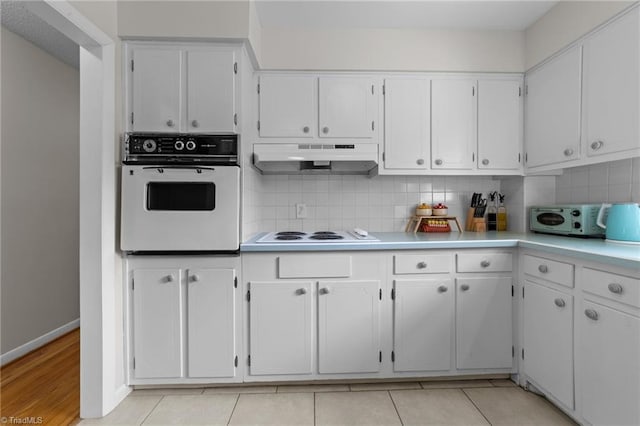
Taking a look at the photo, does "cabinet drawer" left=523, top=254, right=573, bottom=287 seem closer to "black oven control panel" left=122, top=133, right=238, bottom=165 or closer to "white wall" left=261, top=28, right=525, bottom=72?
"white wall" left=261, top=28, right=525, bottom=72

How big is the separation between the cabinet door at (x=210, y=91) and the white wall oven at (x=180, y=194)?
115 millimetres

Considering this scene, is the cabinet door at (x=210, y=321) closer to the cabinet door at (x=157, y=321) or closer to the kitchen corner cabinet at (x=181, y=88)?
the cabinet door at (x=157, y=321)

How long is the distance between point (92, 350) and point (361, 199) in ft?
6.70

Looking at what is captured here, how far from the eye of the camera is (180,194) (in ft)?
6.43

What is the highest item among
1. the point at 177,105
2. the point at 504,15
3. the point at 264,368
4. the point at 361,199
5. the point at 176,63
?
the point at 504,15

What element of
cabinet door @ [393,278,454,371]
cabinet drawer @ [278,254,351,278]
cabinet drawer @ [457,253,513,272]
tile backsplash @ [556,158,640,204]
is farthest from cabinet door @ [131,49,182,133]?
tile backsplash @ [556,158,640,204]

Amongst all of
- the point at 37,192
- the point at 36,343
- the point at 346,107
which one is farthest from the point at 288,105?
the point at 36,343

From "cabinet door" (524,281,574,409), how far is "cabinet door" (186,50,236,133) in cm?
203

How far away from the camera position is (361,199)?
2.80m

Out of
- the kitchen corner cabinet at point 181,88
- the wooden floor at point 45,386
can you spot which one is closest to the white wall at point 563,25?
the kitchen corner cabinet at point 181,88

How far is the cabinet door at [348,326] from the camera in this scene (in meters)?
2.03

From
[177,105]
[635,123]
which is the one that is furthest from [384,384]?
[177,105]

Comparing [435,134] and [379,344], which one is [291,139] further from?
[379,344]

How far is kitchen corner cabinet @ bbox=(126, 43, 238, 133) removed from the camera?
2004mm
